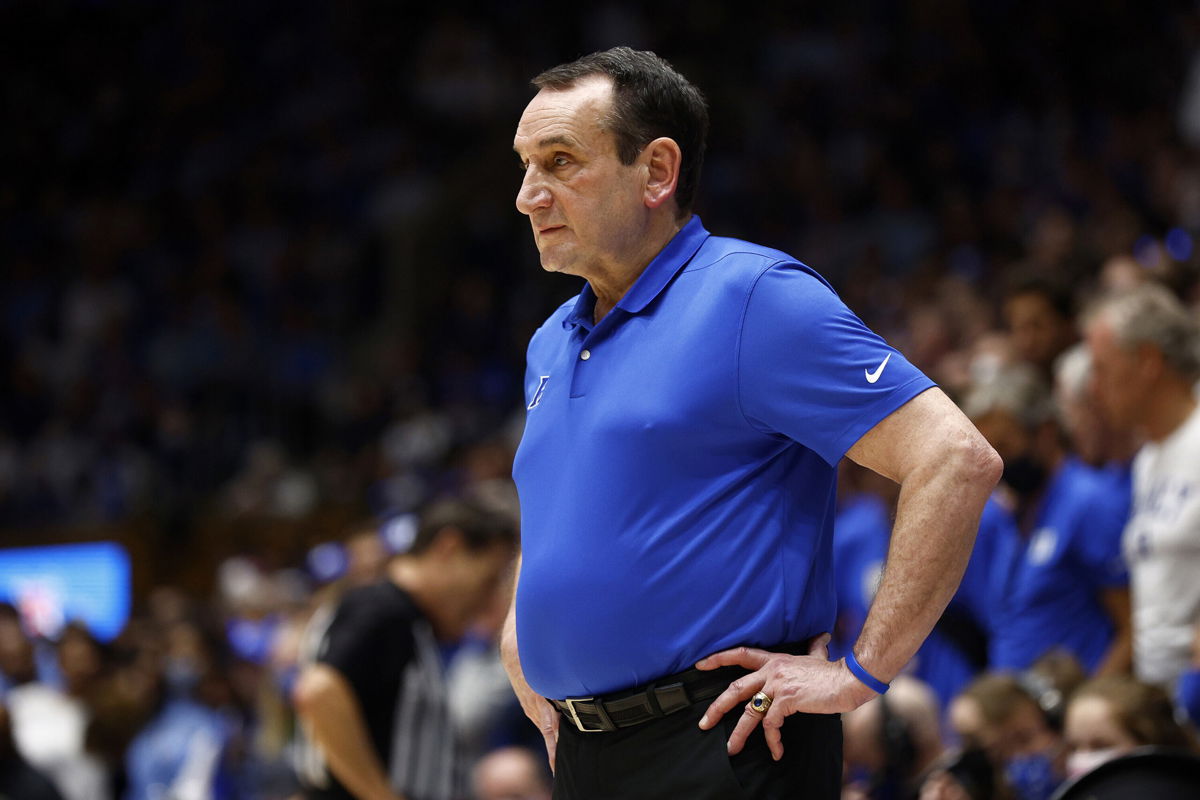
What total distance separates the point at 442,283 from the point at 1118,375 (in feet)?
32.1

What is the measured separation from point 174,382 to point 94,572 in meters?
1.96

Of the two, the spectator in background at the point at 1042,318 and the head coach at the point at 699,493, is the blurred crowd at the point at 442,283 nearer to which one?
the spectator in background at the point at 1042,318

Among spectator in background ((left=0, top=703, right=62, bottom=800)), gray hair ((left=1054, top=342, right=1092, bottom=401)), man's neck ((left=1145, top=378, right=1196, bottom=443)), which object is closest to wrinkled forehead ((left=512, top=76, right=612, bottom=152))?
man's neck ((left=1145, top=378, right=1196, bottom=443))

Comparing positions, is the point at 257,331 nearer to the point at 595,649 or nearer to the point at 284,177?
the point at 284,177

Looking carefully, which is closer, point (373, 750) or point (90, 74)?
point (373, 750)

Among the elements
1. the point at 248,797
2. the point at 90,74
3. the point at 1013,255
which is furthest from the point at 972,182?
the point at 90,74

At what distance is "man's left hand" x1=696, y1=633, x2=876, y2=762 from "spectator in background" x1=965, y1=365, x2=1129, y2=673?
2571mm

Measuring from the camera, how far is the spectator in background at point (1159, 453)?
3850mm

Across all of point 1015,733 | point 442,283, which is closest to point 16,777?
point 1015,733

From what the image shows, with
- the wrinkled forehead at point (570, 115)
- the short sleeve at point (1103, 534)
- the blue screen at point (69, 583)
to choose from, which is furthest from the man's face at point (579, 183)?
the blue screen at point (69, 583)

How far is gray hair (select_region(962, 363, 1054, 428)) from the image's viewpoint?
4.62 metres

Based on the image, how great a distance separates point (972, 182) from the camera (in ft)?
32.3

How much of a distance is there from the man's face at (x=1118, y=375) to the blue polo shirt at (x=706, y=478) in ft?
6.50

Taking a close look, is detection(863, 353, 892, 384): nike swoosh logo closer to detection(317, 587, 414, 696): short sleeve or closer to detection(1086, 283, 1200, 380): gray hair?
detection(1086, 283, 1200, 380): gray hair
